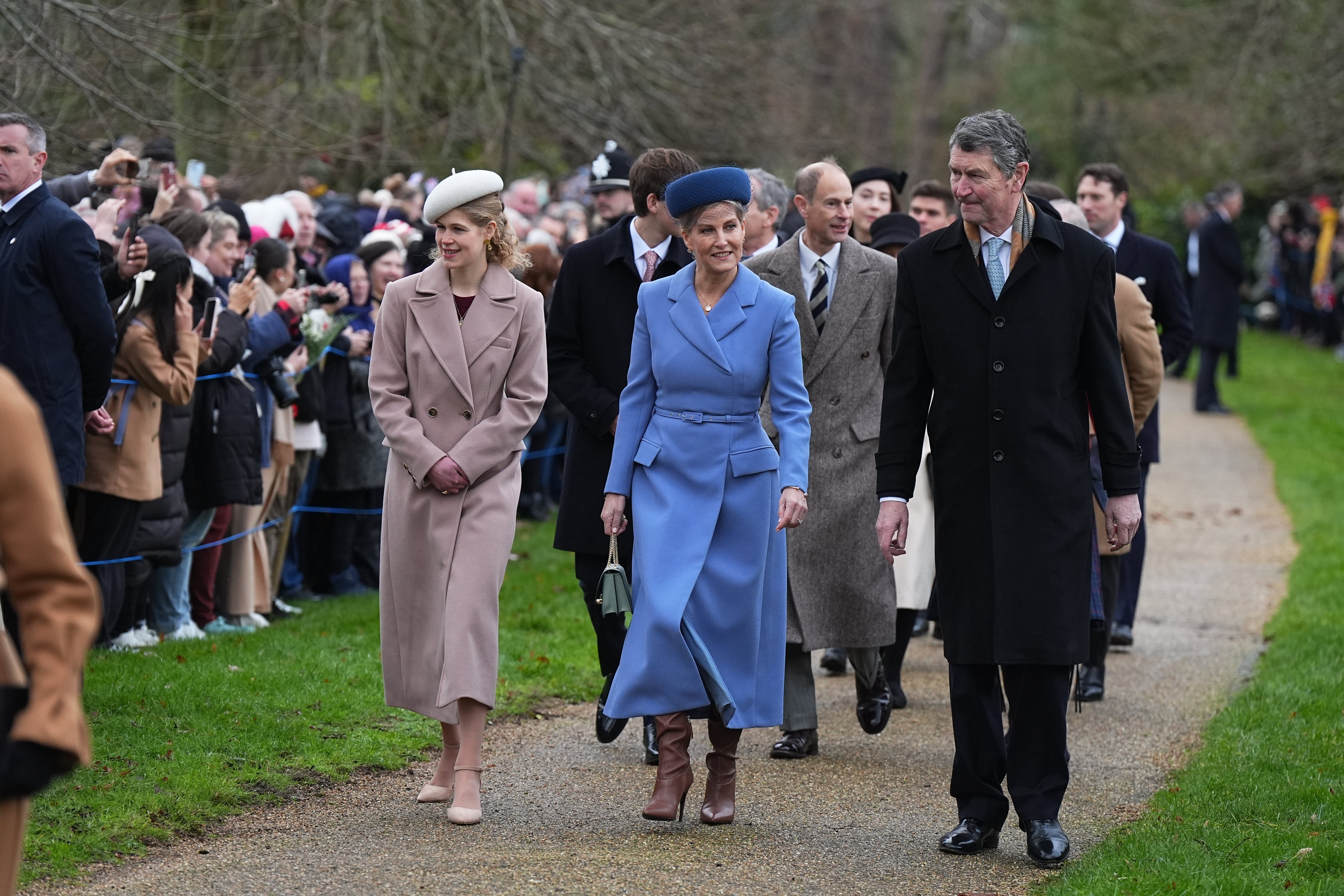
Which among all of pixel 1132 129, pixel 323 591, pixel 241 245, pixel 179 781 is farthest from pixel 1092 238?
pixel 1132 129

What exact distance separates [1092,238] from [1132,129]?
31979mm

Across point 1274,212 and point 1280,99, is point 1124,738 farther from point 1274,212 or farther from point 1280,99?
point 1274,212

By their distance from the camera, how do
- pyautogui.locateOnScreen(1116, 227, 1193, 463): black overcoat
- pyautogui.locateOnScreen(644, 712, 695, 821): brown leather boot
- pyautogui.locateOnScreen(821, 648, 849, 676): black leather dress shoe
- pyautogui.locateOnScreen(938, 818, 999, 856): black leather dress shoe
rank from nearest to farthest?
1. pyautogui.locateOnScreen(938, 818, 999, 856): black leather dress shoe
2. pyautogui.locateOnScreen(644, 712, 695, 821): brown leather boot
3. pyautogui.locateOnScreen(821, 648, 849, 676): black leather dress shoe
4. pyautogui.locateOnScreen(1116, 227, 1193, 463): black overcoat

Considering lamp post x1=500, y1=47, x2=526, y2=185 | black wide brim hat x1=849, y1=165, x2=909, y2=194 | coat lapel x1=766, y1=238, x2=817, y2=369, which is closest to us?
coat lapel x1=766, y1=238, x2=817, y2=369

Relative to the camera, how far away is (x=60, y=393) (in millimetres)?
6590

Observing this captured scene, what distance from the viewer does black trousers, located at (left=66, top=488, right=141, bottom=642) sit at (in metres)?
7.52

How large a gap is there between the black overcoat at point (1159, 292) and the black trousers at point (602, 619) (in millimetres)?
3279

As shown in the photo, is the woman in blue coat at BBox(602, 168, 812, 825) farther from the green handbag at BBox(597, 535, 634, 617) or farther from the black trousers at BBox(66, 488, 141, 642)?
the black trousers at BBox(66, 488, 141, 642)

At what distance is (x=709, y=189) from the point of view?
5.75 meters

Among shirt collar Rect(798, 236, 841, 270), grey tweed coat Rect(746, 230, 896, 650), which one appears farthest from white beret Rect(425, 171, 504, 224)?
shirt collar Rect(798, 236, 841, 270)

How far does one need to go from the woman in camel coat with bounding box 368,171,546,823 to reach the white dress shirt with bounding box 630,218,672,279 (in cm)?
79

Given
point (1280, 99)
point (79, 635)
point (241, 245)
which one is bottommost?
point (79, 635)

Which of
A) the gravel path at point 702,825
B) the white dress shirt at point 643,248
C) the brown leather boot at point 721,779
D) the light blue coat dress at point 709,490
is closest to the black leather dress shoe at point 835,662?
the gravel path at point 702,825

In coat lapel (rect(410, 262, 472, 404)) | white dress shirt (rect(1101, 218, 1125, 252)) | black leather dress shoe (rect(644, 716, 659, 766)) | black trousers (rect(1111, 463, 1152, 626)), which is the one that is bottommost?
black leather dress shoe (rect(644, 716, 659, 766))
